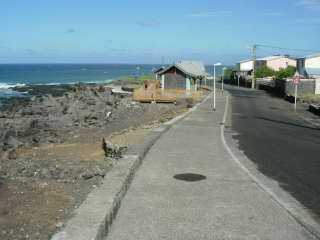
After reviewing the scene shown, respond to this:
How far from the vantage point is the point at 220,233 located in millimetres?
7527

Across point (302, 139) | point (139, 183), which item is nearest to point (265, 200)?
point (139, 183)

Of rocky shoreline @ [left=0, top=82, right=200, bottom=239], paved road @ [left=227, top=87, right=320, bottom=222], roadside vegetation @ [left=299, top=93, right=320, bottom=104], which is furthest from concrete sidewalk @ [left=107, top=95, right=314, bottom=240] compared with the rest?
roadside vegetation @ [left=299, top=93, right=320, bottom=104]

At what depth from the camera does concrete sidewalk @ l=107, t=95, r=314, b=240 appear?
756cm

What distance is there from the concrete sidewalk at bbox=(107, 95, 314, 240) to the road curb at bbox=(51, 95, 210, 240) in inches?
6.3

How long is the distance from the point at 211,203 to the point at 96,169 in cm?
434

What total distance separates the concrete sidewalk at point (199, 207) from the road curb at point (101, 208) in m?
0.16

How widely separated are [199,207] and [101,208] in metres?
1.76

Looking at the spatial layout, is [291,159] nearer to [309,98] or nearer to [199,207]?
[199,207]

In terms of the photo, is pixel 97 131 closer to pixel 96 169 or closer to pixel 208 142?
pixel 208 142

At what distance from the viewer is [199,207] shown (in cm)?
888

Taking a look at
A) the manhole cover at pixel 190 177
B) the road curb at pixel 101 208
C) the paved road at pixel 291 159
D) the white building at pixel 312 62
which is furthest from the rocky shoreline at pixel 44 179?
the white building at pixel 312 62

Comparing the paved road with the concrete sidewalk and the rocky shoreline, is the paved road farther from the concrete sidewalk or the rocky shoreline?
the rocky shoreline

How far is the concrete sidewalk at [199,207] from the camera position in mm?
7562

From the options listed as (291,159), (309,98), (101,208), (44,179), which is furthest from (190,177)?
(309,98)
